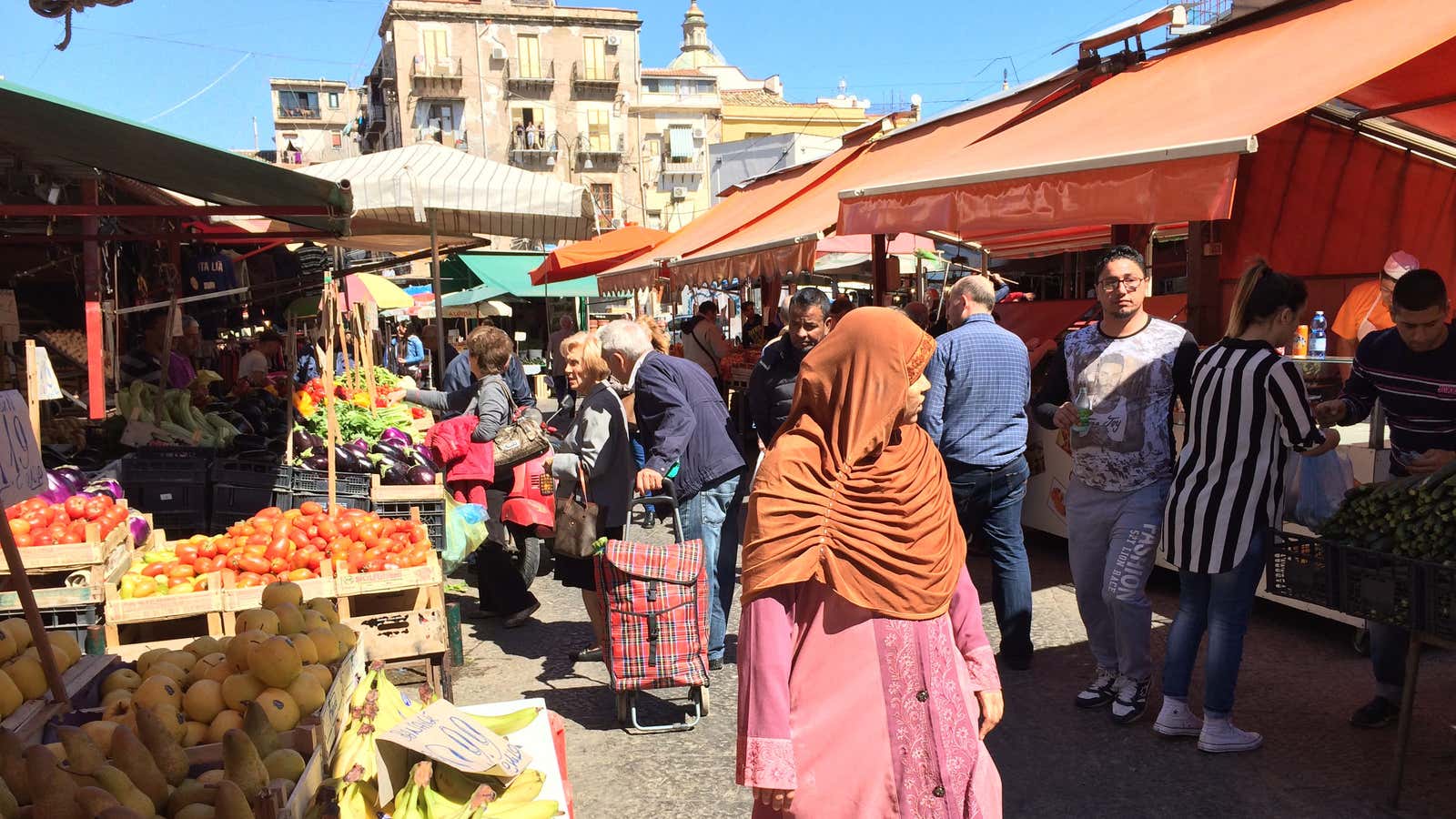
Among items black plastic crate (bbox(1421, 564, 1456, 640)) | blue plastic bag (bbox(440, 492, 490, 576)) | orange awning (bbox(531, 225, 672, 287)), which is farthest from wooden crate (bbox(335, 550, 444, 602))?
orange awning (bbox(531, 225, 672, 287))

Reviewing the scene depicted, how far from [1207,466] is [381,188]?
20.2 ft

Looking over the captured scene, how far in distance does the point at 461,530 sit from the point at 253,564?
5.66ft

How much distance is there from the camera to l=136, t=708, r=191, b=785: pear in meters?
2.18

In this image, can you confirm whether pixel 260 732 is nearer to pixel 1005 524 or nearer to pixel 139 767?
pixel 139 767

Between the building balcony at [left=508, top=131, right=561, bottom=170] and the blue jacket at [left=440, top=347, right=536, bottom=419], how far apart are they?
152 ft

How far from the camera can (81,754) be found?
2.11 m

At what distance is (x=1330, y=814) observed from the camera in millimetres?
3447

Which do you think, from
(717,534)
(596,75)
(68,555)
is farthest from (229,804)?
(596,75)

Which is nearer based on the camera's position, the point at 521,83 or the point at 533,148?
the point at 533,148

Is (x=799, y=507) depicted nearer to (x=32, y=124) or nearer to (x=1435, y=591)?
(x=1435, y=591)

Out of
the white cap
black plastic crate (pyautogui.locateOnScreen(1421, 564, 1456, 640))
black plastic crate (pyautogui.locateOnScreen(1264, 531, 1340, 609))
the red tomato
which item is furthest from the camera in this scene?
the white cap

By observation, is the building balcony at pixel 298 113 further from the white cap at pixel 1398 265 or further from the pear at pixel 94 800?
the pear at pixel 94 800

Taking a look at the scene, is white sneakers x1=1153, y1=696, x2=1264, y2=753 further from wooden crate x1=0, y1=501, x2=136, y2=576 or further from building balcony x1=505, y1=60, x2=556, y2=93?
building balcony x1=505, y1=60, x2=556, y2=93

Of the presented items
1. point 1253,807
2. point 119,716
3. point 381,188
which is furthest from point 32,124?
point 1253,807
